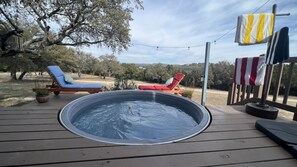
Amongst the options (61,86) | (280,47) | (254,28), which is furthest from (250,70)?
(61,86)

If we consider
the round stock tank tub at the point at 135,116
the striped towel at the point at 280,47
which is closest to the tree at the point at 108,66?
the round stock tank tub at the point at 135,116

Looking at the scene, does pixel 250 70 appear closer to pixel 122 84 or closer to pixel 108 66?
pixel 122 84

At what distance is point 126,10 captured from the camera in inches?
270

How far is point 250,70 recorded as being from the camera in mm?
3426

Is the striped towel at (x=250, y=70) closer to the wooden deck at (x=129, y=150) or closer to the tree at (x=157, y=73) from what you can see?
the wooden deck at (x=129, y=150)

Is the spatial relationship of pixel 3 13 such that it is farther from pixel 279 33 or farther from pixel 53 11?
pixel 279 33

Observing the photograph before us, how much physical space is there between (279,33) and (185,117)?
2292 mm

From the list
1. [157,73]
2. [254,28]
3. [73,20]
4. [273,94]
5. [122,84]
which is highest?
[73,20]

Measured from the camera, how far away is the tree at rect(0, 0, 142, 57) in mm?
5586

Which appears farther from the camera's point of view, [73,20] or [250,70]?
[73,20]

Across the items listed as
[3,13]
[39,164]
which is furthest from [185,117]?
[3,13]

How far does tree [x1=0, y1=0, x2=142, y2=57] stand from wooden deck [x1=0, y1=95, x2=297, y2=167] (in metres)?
5.22

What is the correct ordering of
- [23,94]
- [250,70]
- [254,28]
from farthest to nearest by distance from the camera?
[23,94] → [250,70] → [254,28]

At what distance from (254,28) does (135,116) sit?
318 centimetres
